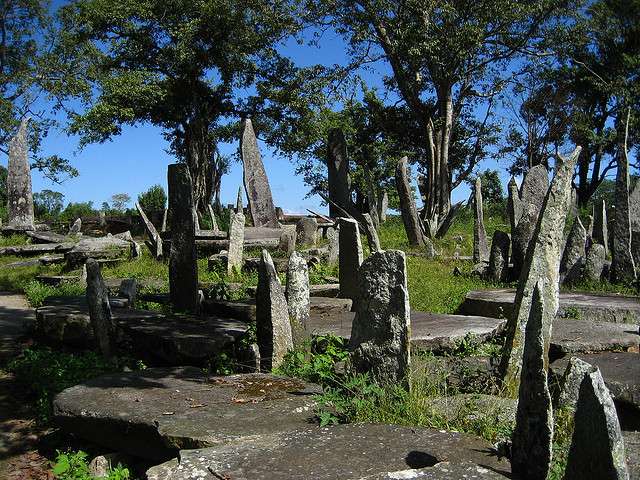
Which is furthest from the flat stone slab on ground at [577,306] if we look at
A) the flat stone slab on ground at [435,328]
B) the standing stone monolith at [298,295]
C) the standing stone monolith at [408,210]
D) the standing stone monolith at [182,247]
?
the standing stone monolith at [408,210]

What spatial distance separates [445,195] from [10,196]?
52.3 ft

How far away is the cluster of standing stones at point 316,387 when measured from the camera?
4.02 meters

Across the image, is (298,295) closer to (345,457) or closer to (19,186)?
(345,457)

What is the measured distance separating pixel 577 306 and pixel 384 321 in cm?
498

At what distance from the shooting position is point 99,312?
7.63m

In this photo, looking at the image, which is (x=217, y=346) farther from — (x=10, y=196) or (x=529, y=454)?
(x=10, y=196)

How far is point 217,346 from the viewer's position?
7.38m

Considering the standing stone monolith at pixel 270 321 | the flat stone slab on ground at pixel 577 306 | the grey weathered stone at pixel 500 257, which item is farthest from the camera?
the grey weathered stone at pixel 500 257

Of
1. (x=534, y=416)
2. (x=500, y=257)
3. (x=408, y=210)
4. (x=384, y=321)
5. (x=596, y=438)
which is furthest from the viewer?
(x=408, y=210)

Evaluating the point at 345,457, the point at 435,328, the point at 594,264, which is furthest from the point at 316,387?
the point at 594,264

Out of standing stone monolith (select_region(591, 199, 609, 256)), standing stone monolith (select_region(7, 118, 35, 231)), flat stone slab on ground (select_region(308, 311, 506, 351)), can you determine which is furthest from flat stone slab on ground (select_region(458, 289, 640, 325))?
standing stone monolith (select_region(7, 118, 35, 231))

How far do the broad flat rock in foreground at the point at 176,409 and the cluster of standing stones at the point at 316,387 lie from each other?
18 millimetres

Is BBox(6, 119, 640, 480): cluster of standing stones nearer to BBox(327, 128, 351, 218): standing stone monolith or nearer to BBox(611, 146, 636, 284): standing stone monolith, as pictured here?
BBox(611, 146, 636, 284): standing stone monolith

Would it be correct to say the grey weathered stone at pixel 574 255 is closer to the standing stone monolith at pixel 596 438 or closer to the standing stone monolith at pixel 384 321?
the standing stone monolith at pixel 384 321
